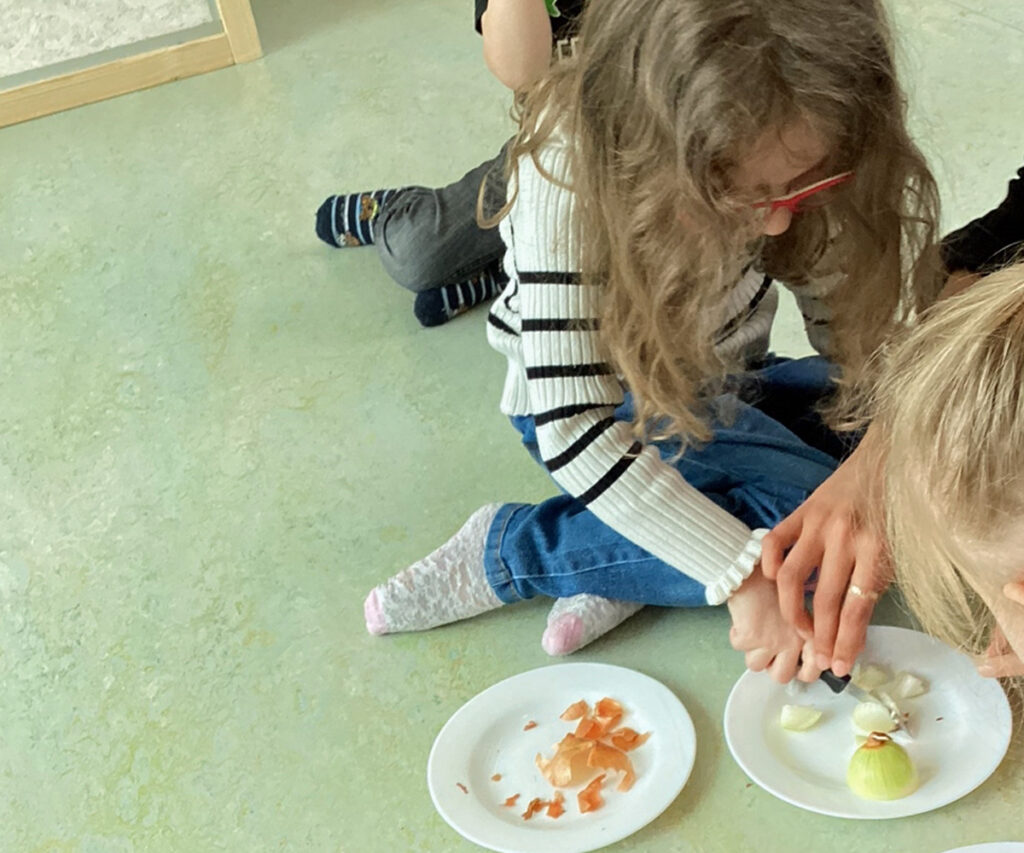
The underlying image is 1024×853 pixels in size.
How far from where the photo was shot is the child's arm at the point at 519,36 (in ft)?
3.77

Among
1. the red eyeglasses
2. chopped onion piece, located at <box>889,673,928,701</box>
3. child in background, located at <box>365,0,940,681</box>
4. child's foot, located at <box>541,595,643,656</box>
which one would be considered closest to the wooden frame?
child in background, located at <box>365,0,940,681</box>

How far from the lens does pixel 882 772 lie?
89cm

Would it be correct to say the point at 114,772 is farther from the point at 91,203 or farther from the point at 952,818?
the point at 91,203

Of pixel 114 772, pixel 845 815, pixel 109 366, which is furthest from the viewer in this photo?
pixel 109 366

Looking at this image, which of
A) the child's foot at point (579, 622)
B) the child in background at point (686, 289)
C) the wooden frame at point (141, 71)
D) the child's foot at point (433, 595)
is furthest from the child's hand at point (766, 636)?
the wooden frame at point (141, 71)

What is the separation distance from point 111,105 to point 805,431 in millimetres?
1496

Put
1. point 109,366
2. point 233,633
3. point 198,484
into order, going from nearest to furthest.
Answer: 1. point 233,633
2. point 198,484
3. point 109,366

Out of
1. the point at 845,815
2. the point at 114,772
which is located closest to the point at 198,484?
the point at 114,772

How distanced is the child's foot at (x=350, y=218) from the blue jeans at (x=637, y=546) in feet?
2.08

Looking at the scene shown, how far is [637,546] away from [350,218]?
2.53 feet

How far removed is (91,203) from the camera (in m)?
1.83

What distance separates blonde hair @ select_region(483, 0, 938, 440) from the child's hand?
148mm

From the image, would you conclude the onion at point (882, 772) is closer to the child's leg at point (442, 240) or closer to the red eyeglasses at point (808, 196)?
the red eyeglasses at point (808, 196)

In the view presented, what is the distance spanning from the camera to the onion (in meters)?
0.89
